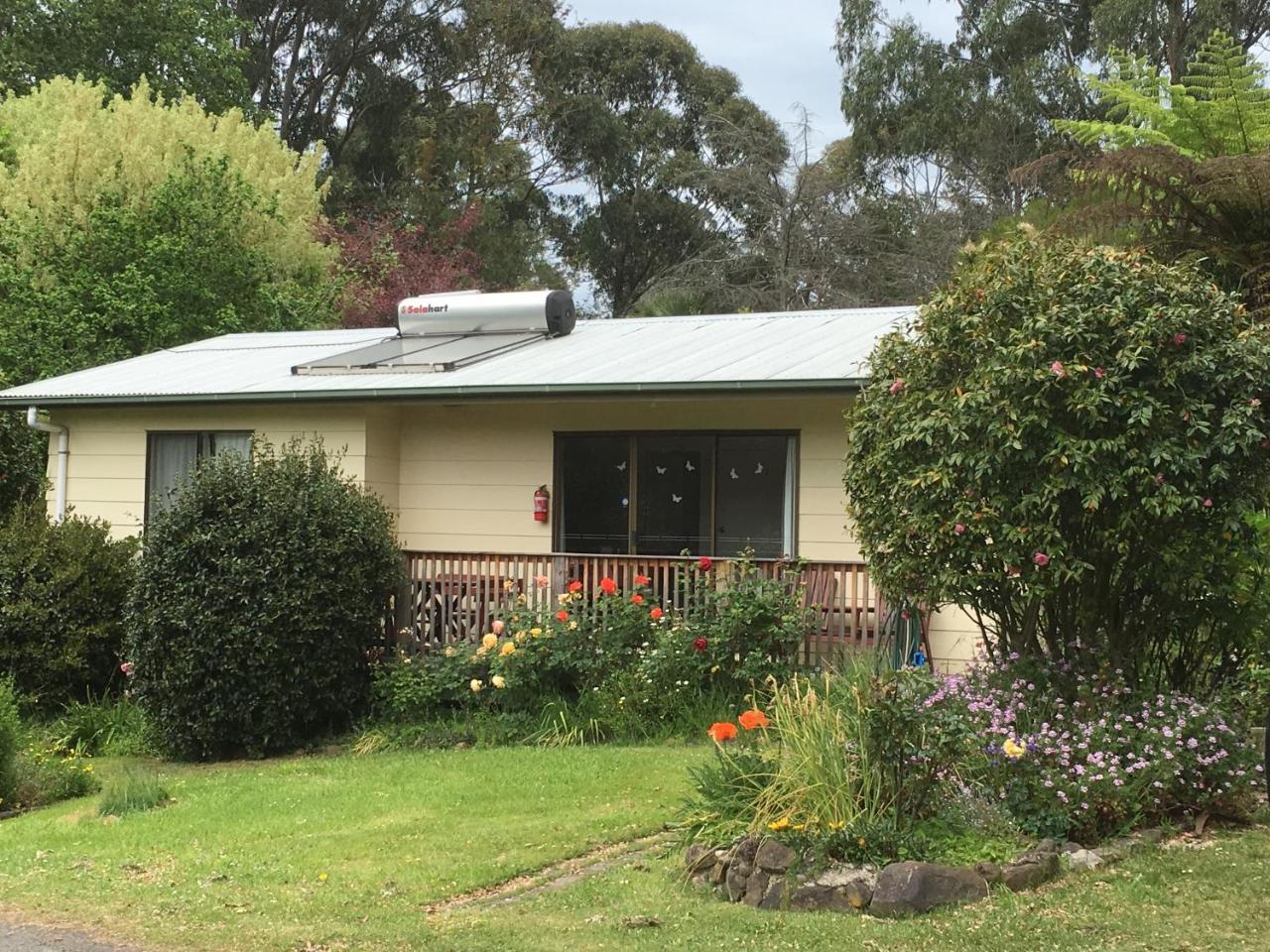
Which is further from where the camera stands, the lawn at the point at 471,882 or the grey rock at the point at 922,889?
the grey rock at the point at 922,889

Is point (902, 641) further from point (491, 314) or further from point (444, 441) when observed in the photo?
point (491, 314)

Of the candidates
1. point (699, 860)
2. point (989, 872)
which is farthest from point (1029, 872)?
point (699, 860)

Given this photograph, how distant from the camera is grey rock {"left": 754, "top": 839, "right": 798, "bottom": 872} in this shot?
20.5 feet

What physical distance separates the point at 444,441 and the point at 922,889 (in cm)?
844

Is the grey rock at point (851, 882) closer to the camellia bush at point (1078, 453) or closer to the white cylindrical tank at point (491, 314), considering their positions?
the camellia bush at point (1078, 453)

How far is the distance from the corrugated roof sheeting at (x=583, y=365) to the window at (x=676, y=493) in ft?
2.53

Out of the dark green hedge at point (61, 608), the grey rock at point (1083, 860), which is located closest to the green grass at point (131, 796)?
the dark green hedge at point (61, 608)

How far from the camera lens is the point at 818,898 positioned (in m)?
6.08

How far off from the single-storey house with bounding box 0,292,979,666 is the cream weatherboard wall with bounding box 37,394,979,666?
0.02 m

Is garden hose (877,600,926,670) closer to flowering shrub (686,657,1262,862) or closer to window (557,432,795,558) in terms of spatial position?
window (557,432,795,558)

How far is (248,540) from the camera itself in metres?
11.3

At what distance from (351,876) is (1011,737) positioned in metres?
3.44

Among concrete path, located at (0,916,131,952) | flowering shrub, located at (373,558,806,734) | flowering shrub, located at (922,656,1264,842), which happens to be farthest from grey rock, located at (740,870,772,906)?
flowering shrub, located at (373,558,806,734)

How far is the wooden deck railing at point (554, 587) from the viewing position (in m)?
10.9
